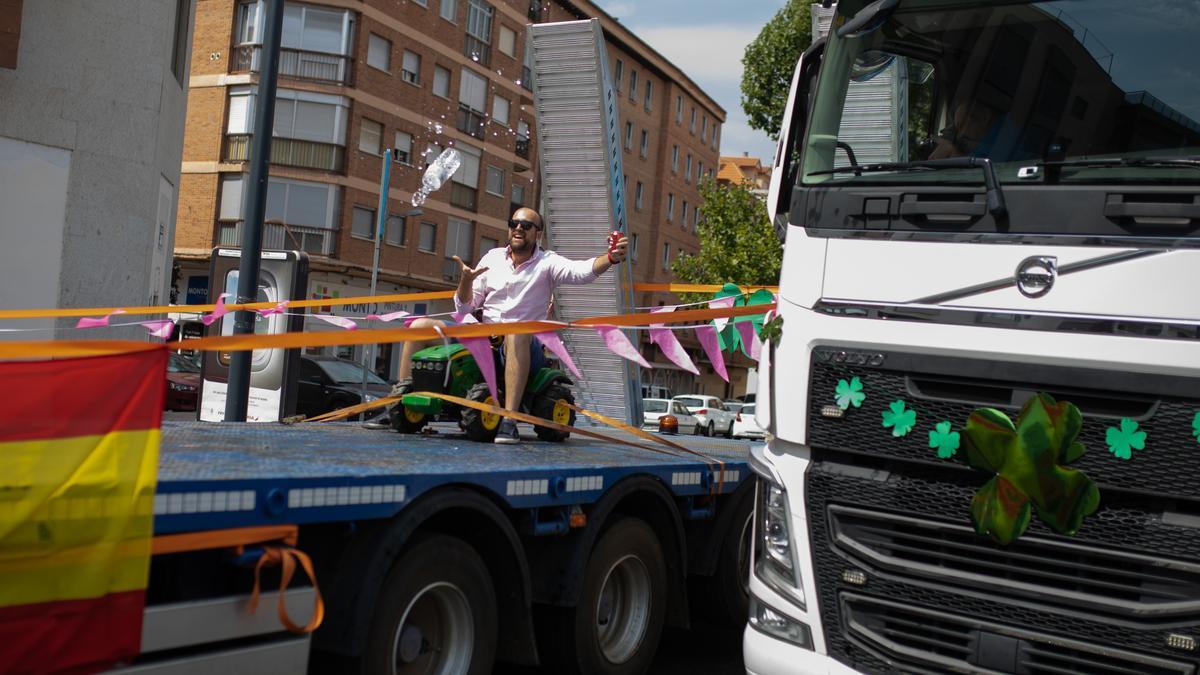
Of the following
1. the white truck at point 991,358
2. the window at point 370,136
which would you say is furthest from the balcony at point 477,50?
the white truck at point 991,358

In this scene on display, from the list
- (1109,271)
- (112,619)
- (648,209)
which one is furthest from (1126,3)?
(648,209)

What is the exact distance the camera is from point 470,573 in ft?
15.0

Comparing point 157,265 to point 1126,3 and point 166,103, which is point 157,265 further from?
point 1126,3

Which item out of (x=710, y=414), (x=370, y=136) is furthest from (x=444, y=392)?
(x=710, y=414)

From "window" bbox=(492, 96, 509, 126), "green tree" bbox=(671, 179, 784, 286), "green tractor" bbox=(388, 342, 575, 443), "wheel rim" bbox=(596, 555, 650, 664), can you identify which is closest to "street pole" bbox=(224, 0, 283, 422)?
"green tractor" bbox=(388, 342, 575, 443)

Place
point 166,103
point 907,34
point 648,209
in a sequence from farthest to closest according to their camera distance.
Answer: point 648,209 < point 166,103 < point 907,34

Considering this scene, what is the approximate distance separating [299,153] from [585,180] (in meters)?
31.2

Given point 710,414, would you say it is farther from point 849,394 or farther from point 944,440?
point 944,440

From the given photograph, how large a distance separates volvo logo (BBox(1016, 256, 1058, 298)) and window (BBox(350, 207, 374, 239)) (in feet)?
123

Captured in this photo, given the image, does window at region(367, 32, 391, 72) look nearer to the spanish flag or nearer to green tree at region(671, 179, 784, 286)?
green tree at region(671, 179, 784, 286)

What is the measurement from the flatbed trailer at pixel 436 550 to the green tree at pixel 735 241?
30893mm

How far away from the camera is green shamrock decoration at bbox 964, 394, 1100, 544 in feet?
13.8

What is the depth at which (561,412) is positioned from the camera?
7.05 metres

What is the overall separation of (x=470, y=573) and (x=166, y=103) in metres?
12.2
